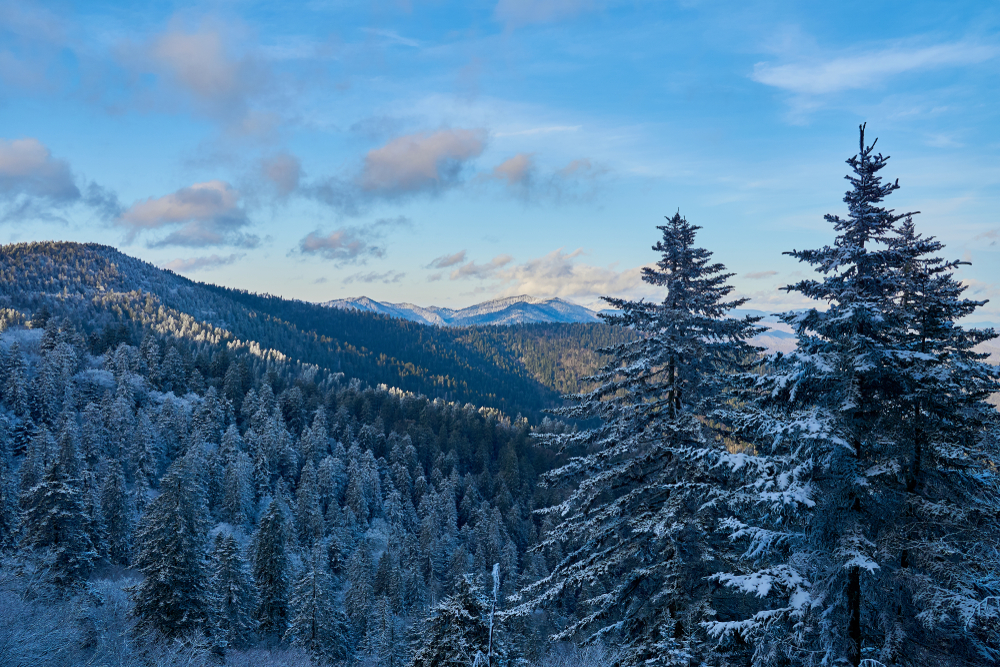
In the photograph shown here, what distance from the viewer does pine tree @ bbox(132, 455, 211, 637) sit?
29.0 meters

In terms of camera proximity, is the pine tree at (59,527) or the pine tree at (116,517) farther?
the pine tree at (116,517)

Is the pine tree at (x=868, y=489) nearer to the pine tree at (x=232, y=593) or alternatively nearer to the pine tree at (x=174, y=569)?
the pine tree at (x=174, y=569)

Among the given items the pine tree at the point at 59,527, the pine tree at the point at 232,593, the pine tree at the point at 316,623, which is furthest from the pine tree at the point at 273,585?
the pine tree at the point at 59,527

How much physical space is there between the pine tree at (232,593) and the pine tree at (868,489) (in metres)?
37.0

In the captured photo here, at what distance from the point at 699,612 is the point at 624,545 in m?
2.30

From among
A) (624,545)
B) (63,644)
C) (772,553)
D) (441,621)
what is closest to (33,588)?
(63,644)

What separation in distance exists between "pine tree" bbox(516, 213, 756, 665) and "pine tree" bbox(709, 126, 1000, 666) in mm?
2098

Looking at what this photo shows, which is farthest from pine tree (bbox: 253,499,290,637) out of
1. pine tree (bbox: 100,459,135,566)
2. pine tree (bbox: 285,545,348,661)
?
pine tree (bbox: 100,459,135,566)

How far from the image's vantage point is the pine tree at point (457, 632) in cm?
1984

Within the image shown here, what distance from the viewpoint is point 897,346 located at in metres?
9.65

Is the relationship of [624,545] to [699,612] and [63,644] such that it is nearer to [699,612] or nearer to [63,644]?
[699,612]

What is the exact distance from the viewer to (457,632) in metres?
20.2

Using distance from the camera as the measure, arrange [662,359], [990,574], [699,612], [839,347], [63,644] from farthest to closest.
A: [63,644], [662,359], [699,612], [839,347], [990,574]

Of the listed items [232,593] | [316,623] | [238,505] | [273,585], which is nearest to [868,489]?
[316,623]
